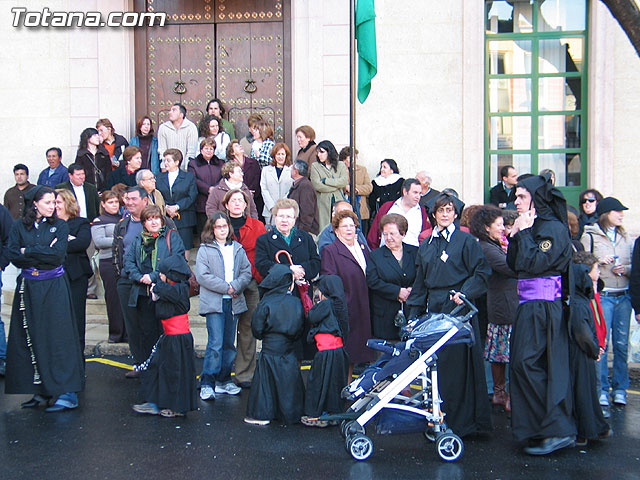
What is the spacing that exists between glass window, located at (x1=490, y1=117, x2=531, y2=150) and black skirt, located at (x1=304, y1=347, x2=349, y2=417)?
6.77 meters

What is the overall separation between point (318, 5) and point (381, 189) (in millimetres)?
3130

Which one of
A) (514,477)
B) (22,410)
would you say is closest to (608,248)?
(514,477)

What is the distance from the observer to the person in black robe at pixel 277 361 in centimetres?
709

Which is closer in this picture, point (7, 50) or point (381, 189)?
point (381, 189)

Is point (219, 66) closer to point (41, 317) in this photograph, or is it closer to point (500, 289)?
point (41, 317)

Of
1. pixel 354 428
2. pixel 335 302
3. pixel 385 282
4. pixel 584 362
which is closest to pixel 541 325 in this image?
pixel 584 362

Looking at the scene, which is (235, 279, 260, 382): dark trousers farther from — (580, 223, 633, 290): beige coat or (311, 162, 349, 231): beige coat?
(580, 223, 633, 290): beige coat

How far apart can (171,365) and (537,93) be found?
7944mm

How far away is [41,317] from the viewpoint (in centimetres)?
754

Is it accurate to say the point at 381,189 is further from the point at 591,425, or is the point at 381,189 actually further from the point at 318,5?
the point at 591,425

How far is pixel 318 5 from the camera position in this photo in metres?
12.6

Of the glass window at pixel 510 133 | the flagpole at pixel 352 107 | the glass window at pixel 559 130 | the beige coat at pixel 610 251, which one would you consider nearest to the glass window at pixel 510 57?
the glass window at pixel 510 133

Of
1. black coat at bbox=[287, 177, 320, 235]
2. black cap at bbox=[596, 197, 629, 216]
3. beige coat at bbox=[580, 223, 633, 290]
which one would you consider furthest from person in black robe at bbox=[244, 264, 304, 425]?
black coat at bbox=[287, 177, 320, 235]

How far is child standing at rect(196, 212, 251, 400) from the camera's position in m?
8.04
